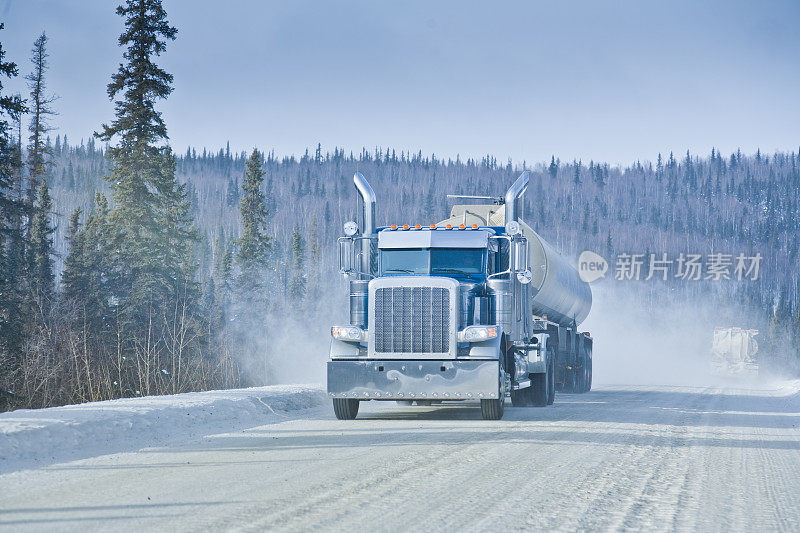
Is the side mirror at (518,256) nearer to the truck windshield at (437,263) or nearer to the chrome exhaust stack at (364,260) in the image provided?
the truck windshield at (437,263)

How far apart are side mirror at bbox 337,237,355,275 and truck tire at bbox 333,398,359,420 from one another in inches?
87.3

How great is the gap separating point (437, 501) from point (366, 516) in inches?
31.9

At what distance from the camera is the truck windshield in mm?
14445

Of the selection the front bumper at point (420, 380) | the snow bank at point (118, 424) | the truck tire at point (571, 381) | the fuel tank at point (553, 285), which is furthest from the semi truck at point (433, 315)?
the truck tire at point (571, 381)

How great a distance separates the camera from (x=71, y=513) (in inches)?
231

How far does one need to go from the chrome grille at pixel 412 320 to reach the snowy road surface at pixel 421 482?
1603 mm

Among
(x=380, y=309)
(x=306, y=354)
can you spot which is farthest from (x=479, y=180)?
(x=380, y=309)

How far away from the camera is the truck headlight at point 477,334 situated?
1340 cm

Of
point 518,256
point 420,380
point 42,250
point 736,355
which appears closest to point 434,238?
point 518,256

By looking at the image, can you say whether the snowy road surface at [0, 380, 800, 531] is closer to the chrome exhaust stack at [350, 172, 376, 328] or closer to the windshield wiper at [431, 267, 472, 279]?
the chrome exhaust stack at [350, 172, 376, 328]

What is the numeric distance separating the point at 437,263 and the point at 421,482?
294 inches

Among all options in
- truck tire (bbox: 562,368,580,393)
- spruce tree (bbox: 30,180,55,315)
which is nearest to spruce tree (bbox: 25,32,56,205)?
spruce tree (bbox: 30,180,55,315)

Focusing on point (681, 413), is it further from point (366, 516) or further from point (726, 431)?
point (366, 516)

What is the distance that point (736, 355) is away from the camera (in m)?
58.6
